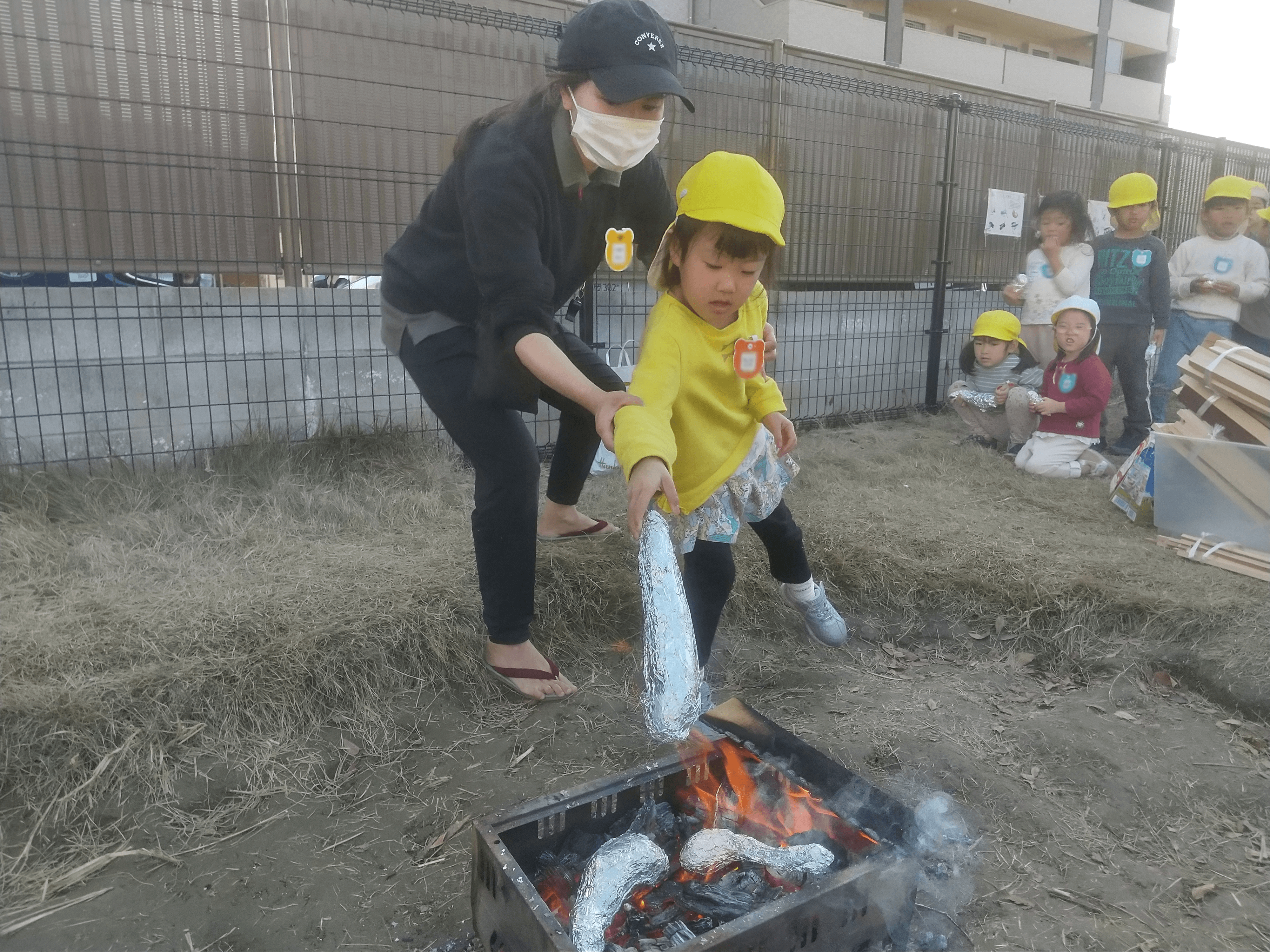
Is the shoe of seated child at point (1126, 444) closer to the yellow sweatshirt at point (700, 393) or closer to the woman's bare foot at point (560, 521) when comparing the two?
the woman's bare foot at point (560, 521)

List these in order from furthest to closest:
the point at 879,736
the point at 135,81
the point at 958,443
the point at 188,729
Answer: the point at 958,443
the point at 135,81
the point at 879,736
the point at 188,729

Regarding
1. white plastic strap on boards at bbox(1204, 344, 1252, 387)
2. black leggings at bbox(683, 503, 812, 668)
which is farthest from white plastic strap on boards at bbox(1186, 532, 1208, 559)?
black leggings at bbox(683, 503, 812, 668)

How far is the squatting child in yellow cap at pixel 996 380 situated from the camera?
5.85m

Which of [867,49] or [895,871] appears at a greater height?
[867,49]

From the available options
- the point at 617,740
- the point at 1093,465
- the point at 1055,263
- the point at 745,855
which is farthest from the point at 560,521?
the point at 1055,263

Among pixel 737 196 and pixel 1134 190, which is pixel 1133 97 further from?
pixel 737 196

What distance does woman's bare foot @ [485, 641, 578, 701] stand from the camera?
2.66m

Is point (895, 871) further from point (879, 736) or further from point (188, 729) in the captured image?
point (188, 729)

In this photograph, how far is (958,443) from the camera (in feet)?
20.1

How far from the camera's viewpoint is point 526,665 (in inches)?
105

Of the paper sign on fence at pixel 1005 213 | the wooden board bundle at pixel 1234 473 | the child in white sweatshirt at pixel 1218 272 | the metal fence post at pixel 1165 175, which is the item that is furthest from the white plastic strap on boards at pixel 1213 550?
the metal fence post at pixel 1165 175

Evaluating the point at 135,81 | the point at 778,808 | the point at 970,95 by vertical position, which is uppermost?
the point at 970,95

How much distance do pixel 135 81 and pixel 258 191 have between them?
2.36 ft

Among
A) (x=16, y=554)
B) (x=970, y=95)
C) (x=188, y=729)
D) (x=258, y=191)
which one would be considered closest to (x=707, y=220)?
(x=188, y=729)
